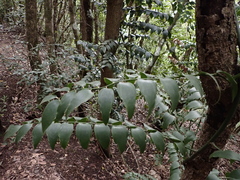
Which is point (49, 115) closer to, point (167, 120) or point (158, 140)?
point (158, 140)

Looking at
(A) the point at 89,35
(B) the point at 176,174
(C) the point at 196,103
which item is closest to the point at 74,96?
(C) the point at 196,103

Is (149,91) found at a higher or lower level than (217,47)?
lower

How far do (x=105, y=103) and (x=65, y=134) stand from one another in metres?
0.20

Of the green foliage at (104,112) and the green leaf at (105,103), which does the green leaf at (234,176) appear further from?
the green leaf at (105,103)

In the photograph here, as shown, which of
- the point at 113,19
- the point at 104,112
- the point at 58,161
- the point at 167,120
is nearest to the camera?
the point at 104,112

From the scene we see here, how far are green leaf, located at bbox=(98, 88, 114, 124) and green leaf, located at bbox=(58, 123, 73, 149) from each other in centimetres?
17

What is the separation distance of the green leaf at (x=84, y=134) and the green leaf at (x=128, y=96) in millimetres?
164

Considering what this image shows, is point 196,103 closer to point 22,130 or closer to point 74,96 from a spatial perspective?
point 74,96

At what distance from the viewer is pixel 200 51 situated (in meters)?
0.54

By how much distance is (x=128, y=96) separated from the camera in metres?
0.42

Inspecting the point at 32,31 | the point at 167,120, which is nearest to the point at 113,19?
the point at 167,120

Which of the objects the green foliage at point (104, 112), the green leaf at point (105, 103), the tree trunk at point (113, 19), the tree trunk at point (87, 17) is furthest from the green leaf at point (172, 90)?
the tree trunk at point (87, 17)

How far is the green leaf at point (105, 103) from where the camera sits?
0.42m

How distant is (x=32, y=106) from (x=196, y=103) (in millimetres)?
2496
